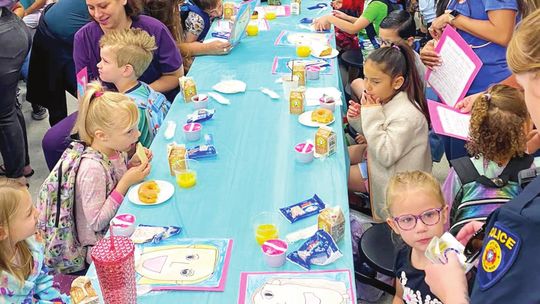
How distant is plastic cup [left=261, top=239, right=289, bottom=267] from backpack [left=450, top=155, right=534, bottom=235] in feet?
2.03

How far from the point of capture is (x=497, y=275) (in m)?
1.12

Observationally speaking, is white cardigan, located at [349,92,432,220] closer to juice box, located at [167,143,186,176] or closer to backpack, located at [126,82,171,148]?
juice box, located at [167,143,186,176]

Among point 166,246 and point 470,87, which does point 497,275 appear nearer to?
point 166,246

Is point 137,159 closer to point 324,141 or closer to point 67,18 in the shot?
point 324,141

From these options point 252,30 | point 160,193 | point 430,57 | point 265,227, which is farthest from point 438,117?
point 252,30

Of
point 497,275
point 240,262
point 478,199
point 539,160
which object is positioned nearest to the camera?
point 497,275

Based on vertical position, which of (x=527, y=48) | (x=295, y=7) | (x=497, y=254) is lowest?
(x=295, y=7)

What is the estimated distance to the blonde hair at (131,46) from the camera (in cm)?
288

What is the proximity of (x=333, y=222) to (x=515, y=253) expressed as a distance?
0.89 metres

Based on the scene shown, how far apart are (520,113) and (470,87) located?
0.77m

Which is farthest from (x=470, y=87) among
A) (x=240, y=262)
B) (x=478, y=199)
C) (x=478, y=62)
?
(x=240, y=262)

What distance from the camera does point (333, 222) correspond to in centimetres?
192

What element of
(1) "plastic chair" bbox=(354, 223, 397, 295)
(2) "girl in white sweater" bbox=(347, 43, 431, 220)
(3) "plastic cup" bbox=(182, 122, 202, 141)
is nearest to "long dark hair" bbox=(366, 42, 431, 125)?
(2) "girl in white sweater" bbox=(347, 43, 431, 220)

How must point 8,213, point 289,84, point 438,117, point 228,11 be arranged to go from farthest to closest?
point 228,11 → point 289,84 → point 438,117 → point 8,213
